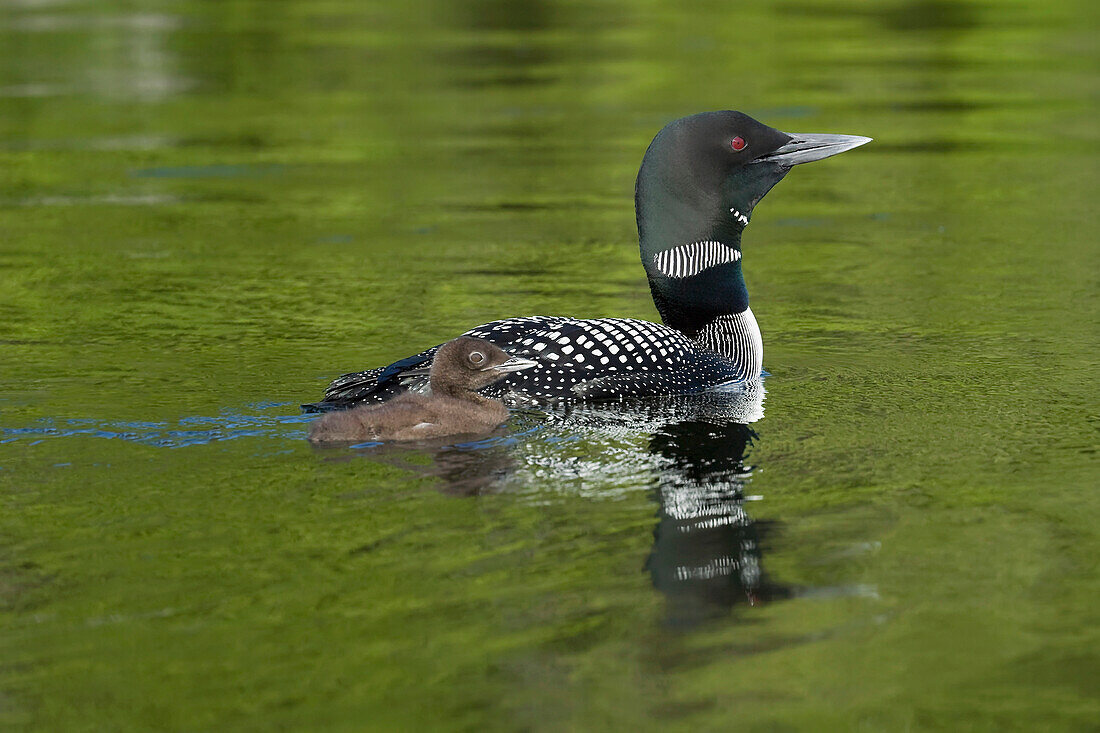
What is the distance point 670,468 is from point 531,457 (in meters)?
0.44

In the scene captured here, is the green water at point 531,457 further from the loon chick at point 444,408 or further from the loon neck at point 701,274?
the loon neck at point 701,274

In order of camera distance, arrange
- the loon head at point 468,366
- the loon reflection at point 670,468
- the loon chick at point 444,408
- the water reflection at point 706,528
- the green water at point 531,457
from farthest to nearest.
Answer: the loon head at point 468,366 → the loon chick at point 444,408 → the loon reflection at point 670,468 → the water reflection at point 706,528 → the green water at point 531,457

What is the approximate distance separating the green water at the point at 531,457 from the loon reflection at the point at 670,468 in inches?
0.7

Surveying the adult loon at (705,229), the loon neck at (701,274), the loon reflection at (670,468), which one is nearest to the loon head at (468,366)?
the loon reflection at (670,468)

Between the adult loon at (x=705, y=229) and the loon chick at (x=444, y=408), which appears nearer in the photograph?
the loon chick at (x=444, y=408)

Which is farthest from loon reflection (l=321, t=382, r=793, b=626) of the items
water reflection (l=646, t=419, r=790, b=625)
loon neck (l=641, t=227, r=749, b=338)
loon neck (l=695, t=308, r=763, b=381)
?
loon neck (l=641, t=227, r=749, b=338)

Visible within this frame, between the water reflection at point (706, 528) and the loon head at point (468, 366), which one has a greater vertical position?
the loon head at point (468, 366)

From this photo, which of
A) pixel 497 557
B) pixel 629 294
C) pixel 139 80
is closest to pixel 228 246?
pixel 629 294

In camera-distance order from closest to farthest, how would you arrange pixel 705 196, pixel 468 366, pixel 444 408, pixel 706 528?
pixel 706 528, pixel 444 408, pixel 468 366, pixel 705 196

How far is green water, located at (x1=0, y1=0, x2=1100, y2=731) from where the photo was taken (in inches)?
142

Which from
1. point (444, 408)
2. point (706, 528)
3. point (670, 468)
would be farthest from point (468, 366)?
point (706, 528)

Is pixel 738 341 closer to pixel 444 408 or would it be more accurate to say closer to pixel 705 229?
pixel 705 229

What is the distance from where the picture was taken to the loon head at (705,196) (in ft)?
21.4

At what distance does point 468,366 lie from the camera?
5.64 metres
